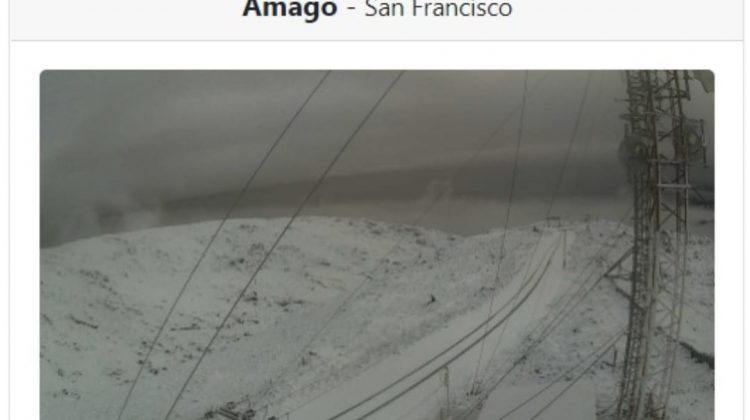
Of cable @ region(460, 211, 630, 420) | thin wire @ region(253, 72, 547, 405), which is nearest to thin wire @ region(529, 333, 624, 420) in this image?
cable @ region(460, 211, 630, 420)

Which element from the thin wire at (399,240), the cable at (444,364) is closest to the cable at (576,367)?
the cable at (444,364)

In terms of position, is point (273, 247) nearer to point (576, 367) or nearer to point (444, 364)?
point (444, 364)

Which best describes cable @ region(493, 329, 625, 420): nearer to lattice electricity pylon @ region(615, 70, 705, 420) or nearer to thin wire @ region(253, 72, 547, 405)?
lattice electricity pylon @ region(615, 70, 705, 420)

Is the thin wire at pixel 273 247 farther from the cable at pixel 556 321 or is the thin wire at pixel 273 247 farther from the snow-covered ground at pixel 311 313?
the cable at pixel 556 321
